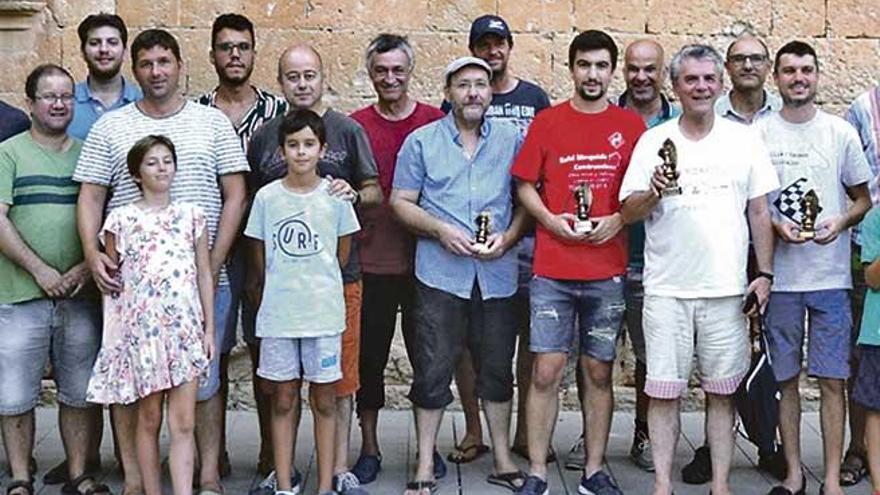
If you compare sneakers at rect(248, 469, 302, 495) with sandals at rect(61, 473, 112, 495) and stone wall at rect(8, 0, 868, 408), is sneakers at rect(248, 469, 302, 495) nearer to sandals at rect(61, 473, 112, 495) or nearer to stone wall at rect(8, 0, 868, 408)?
sandals at rect(61, 473, 112, 495)

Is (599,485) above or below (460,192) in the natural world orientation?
below

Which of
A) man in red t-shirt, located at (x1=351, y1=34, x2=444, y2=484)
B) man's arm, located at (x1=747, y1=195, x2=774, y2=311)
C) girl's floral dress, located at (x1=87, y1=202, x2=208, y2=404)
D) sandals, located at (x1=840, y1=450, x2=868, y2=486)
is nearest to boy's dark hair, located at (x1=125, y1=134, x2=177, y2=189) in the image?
girl's floral dress, located at (x1=87, y1=202, x2=208, y2=404)

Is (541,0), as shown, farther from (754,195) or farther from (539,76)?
(754,195)

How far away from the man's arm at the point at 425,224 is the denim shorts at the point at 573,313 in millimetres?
355

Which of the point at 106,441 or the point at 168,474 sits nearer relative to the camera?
the point at 168,474

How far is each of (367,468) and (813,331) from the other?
211cm

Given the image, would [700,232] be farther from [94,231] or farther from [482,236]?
[94,231]

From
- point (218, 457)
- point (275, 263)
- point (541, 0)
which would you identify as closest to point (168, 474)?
point (218, 457)

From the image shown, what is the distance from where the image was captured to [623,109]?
6.12 m

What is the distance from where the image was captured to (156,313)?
219 inches

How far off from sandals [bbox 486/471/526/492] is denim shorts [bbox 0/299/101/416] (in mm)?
1868

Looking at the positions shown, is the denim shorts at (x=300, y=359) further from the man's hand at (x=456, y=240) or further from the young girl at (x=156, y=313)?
the man's hand at (x=456, y=240)

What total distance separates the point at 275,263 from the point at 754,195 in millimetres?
2006

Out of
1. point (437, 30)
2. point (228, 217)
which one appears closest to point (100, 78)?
point (228, 217)
